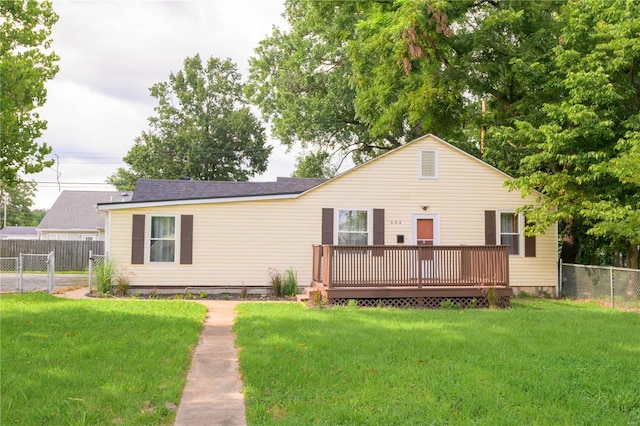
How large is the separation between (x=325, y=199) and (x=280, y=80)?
13161 mm

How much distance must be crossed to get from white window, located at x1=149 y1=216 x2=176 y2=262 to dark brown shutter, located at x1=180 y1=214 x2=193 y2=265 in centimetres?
23

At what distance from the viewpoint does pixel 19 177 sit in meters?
17.4

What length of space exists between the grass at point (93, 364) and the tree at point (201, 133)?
26.9m

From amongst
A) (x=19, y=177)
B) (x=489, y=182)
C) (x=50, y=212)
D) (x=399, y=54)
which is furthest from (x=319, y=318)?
(x=50, y=212)

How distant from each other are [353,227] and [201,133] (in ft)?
78.5

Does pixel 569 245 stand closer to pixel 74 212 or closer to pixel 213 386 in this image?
pixel 213 386

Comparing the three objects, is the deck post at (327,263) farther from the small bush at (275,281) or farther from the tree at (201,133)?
the tree at (201,133)

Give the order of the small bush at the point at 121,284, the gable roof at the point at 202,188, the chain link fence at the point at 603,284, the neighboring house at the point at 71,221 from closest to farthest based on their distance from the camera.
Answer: the chain link fence at the point at 603,284 < the small bush at the point at 121,284 < the gable roof at the point at 202,188 < the neighboring house at the point at 71,221

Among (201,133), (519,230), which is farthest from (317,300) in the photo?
(201,133)

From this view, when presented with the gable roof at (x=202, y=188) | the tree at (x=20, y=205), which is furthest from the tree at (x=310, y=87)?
the tree at (x=20, y=205)

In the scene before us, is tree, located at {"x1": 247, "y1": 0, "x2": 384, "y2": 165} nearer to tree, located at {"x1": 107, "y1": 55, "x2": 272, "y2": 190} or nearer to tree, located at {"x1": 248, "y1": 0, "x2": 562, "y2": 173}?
tree, located at {"x1": 248, "y1": 0, "x2": 562, "y2": 173}

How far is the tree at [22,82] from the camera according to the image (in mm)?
15500

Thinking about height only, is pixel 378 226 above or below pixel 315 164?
below

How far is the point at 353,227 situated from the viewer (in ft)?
48.4
